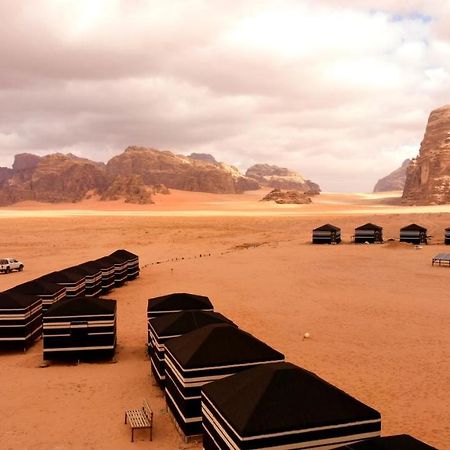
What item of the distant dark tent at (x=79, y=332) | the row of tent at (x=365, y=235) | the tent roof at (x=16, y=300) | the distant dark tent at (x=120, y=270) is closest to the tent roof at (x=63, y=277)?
the tent roof at (x=16, y=300)

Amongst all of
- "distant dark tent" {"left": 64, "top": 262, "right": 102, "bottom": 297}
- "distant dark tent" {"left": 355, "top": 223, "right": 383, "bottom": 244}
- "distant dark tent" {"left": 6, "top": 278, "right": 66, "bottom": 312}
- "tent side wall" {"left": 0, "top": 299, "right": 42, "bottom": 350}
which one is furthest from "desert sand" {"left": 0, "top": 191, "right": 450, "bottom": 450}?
"distant dark tent" {"left": 355, "top": 223, "right": 383, "bottom": 244}

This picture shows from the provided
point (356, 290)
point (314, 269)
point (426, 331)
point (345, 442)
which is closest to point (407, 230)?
point (314, 269)

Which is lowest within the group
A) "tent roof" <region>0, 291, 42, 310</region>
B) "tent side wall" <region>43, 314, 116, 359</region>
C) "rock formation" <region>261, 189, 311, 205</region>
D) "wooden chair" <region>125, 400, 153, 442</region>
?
"wooden chair" <region>125, 400, 153, 442</region>

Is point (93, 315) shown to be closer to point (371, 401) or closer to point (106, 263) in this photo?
point (371, 401)

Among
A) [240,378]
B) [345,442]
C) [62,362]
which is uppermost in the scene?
[240,378]

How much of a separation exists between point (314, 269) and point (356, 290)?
773cm

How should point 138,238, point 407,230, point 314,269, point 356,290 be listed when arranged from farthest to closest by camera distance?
1. point 138,238
2. point 407,230
3. point 314,269
4. point 356,290

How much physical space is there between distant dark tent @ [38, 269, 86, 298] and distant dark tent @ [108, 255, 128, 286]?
594cm

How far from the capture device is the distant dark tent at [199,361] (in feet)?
42.8

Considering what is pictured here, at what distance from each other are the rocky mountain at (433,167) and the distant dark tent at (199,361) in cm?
12993

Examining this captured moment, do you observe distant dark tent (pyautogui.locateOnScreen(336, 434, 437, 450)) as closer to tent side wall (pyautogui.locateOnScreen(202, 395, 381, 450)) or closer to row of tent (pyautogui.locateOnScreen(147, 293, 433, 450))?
row of tent (pyautogui.locateOnScreen(147, 293, 433, 450))

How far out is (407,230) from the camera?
2174 inches

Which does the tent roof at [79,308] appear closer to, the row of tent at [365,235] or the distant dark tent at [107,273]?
the distant dark tent at [107,273]

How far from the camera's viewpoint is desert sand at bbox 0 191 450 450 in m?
13.9
